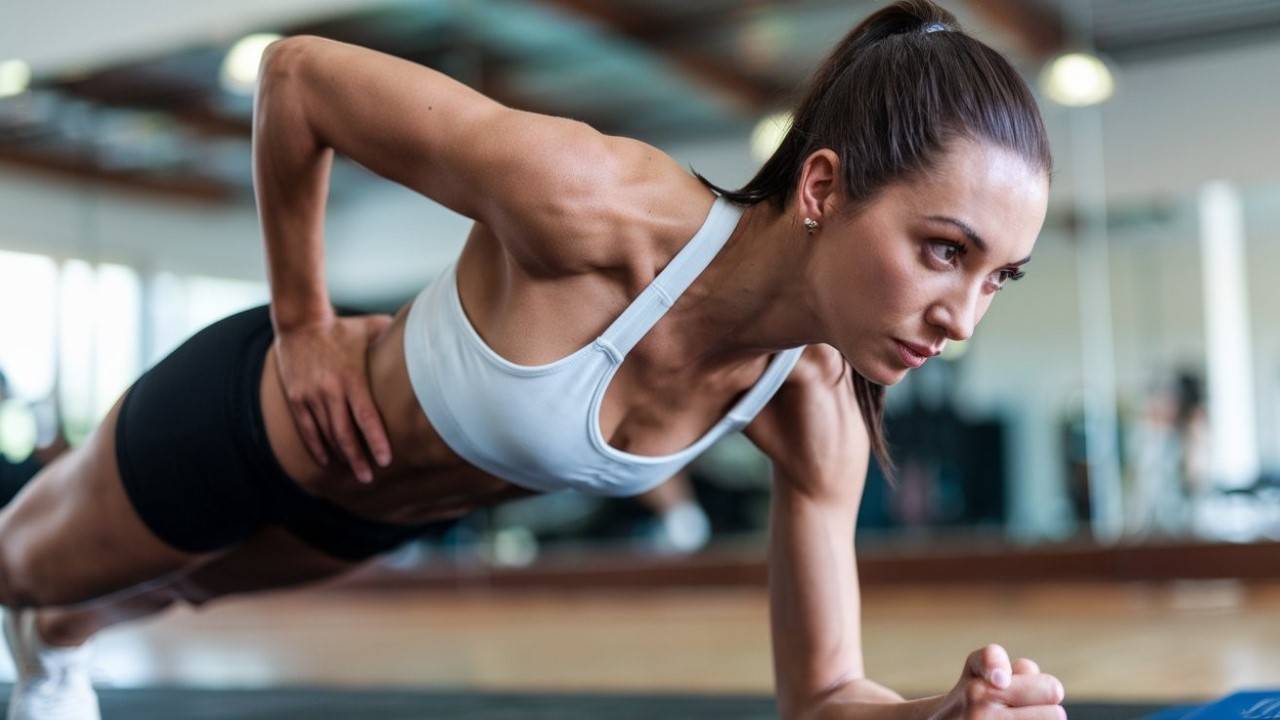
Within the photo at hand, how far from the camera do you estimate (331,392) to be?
50.4 inches

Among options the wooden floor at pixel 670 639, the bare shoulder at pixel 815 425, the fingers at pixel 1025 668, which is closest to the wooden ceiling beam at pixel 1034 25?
the wooden floor at pixel 670 639

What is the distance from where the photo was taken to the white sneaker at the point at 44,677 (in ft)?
5.10

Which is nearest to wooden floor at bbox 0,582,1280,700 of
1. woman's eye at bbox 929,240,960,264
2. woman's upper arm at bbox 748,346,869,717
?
woman's upper arm at bbox 748,346,869,717

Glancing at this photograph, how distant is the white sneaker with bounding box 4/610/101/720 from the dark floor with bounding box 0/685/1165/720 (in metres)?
0.52

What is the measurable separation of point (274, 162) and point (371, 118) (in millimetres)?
151

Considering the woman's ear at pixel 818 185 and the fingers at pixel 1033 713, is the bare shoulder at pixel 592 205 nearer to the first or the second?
the woman's ear at pixel 818 185

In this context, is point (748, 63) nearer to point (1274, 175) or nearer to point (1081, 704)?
point (1274, 175)

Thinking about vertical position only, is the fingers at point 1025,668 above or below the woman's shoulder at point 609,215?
below

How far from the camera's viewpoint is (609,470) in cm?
121

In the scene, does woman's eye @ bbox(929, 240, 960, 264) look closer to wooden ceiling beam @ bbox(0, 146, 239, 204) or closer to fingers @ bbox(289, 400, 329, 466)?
fingers @ bbox(289, 400, 329, 466)

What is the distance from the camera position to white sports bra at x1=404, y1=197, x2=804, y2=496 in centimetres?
111

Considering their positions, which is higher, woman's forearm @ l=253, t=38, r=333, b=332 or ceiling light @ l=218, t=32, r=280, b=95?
ceiling light @ l=218, t=32, r=280, b=95

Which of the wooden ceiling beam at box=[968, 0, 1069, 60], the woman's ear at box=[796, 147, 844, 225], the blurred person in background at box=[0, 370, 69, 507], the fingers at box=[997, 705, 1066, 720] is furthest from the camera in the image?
the wooden ceiling beam at box=[968, 0, 1069, 60]

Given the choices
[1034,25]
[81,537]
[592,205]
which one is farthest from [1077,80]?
[81,537]
